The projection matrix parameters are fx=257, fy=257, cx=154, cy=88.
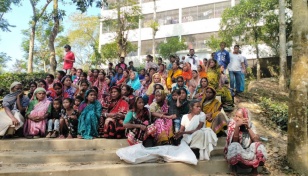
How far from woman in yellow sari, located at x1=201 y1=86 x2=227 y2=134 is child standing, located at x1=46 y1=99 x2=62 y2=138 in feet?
10.1

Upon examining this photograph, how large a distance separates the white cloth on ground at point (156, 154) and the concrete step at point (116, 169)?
10 centimetres

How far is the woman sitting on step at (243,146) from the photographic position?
13.8ft

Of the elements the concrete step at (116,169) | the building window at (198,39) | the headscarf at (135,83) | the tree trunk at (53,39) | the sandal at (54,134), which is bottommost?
the concrete step at (116,169)

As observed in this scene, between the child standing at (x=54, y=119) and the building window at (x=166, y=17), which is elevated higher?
the building window at (x=166, y=17)

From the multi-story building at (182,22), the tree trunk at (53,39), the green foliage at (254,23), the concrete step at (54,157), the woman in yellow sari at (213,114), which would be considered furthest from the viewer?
the multi-story building at (182,22)

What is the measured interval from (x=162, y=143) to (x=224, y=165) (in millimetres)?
1144

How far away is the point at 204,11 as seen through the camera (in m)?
27.2

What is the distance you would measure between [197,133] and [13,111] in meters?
3.76

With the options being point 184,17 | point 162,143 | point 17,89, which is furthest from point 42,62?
point 162,143

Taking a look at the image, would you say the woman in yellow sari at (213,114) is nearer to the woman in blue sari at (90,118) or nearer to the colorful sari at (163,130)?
the colorful sari at (163,130)

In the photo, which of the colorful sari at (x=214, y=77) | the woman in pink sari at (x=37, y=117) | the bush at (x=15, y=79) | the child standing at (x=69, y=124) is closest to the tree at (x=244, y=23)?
the colorful sari at (x=214, y=77)

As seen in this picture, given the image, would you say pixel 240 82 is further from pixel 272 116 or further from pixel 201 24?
pixel 201 24

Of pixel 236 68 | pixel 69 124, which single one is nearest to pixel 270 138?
pixel 236 68

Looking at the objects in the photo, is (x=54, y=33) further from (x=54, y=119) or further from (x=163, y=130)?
(x=163, y=130)
